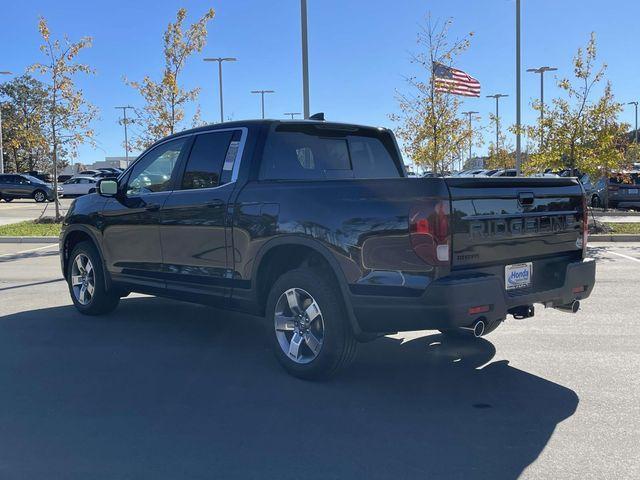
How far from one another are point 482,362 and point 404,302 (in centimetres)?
146

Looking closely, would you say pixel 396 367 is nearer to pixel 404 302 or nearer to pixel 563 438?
pixel 404 302

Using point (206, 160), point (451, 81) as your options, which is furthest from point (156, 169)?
point (451, 81)

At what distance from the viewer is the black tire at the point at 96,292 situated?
271 inches

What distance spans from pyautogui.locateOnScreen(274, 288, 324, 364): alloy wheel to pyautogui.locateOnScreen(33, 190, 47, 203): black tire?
112 ft

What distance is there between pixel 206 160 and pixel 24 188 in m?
33.6

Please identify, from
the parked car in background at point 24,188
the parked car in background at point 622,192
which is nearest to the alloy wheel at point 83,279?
the parked car in background at point 622,192

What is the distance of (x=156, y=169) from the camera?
627 centimetres

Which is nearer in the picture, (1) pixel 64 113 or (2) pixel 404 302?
(2) pixel 404 302

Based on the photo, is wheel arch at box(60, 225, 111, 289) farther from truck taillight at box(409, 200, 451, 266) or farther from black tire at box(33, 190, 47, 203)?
black tire at box(33, 190, 47, 203)

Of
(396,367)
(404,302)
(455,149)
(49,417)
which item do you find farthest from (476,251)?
(455,149)

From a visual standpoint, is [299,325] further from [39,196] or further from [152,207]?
[39,196]

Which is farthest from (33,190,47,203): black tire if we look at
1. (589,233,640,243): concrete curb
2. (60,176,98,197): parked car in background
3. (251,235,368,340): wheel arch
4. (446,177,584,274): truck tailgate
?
(446,177,584,274): truck tailgate

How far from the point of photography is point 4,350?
5645mm

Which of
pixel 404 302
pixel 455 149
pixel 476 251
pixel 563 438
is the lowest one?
pixel 563 438
